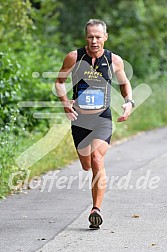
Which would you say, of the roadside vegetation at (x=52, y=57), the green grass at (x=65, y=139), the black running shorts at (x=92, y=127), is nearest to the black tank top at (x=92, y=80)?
the black running shorts at (x=92, y=127)

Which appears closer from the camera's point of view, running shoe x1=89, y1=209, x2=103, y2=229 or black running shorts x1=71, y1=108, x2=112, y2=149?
running shoe x1=89, y1=209, x2=103, y2=229

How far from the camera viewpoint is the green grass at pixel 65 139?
11.2m

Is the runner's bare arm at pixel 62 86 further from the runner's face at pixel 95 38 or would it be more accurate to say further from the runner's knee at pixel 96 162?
the runner's knee at pixel 96 162

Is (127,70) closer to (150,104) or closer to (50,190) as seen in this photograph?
(150,104)

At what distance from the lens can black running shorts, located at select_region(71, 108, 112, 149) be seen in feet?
29.3

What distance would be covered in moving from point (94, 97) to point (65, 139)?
6024 mm

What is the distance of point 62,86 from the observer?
9039 millimetres

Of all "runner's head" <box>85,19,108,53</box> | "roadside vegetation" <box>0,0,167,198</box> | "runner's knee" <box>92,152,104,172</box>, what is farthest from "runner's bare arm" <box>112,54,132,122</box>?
"roadside vegetation" <box>0,0,167,198</box>

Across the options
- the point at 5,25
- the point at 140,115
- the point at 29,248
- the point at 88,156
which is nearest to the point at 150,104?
the point at 140,115

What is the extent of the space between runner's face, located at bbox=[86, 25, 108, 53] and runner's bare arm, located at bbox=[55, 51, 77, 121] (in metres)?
0.23

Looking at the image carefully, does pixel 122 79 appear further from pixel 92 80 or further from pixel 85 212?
pixel 85 212

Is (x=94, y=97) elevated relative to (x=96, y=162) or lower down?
elevated

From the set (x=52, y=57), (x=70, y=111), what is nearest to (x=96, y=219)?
(x=70, y=111)

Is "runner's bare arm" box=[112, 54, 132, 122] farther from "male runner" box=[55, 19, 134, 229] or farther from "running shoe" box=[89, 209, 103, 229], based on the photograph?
"running shoe" box=[89, 209, 103, 229]
